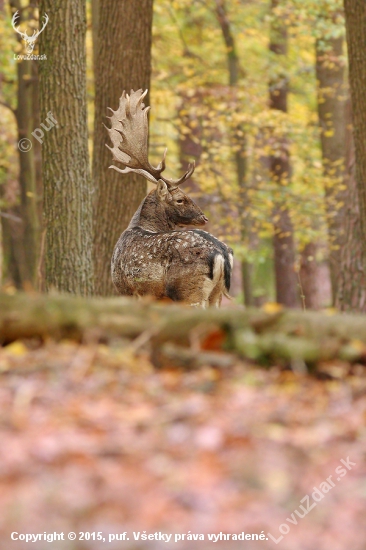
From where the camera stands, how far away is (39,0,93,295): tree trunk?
902cm

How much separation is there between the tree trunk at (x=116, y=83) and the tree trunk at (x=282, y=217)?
8.56m

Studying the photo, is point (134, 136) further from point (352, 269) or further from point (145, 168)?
point (352, 269)

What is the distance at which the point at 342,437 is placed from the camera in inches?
146

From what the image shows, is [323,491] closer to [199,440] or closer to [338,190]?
[199,440]

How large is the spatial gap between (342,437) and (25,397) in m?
1.51

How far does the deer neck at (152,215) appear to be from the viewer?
1004 centimetres

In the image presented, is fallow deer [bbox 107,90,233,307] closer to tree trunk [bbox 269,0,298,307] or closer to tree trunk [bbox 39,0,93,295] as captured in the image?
tree trunk [bbox 39,0,93,295]

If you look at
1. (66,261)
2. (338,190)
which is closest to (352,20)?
(66,261)

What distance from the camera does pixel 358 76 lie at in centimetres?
939

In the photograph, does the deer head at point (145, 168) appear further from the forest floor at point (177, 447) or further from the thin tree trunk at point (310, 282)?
the thin tree trunk at point (310, 282)

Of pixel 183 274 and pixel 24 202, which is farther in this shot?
pixel 24 202

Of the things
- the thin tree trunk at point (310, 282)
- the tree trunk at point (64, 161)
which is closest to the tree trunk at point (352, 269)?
the tree trunk at point (64, 161)

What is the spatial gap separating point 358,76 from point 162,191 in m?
2.74

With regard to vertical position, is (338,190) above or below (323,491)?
above
